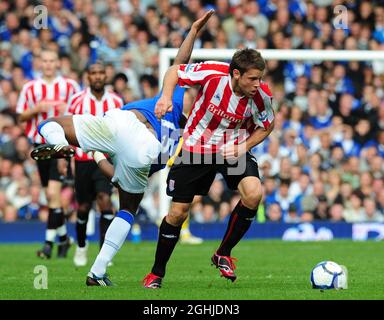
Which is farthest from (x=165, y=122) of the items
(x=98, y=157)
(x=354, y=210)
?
(x=354, y=210)

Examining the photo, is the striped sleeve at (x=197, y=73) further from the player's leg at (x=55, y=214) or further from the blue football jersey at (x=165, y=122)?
the player's leg at (x=55, y=214)

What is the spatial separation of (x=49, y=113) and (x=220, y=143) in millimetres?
5068

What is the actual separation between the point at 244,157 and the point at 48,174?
5.79m

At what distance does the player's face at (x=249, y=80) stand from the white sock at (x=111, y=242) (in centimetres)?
153

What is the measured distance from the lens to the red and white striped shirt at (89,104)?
12.9 metres

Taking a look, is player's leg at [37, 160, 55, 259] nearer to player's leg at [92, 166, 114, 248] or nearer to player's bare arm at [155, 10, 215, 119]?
player's leg at [92, 166, 114, 248]

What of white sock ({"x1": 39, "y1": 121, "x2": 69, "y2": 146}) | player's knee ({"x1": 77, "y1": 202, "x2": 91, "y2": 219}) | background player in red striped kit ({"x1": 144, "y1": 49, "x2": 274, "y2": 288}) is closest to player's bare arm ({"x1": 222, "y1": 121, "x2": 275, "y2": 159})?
background player in red striped kit ({"x1": 144, "y1": 49, "x2": 274, "y2": 288})

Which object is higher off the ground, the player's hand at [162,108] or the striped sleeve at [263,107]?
the striped sleeve at [263,107]

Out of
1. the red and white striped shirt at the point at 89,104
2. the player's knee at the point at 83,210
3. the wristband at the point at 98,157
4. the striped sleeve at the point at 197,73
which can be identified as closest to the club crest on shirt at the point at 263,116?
the striped sleeve at the point at 197,73

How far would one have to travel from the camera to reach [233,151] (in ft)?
30.7

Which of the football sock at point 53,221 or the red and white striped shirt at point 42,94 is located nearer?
the football sock at point 53,221
